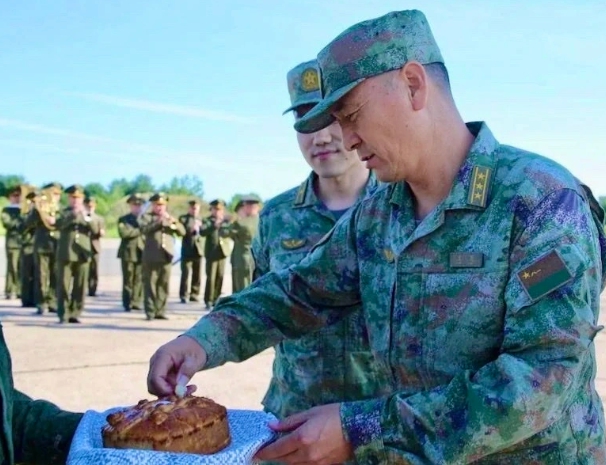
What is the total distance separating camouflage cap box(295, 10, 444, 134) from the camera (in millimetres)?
1926

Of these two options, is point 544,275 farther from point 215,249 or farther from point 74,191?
point 215,249

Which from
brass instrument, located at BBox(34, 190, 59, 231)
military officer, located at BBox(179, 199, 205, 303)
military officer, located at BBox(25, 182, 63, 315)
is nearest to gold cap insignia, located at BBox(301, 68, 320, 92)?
military officer, located at BBox(25, 182, 63, 315)

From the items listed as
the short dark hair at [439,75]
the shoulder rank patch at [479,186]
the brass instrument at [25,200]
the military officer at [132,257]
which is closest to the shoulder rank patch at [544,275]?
the shoulder rank patch at [479,186]

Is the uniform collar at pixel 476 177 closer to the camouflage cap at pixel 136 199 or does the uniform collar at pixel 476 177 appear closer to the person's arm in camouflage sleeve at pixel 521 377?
the person's arm in camouflage sleeve at pixel 521 377

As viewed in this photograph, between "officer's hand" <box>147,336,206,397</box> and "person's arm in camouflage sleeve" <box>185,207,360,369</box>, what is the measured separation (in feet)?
0.18

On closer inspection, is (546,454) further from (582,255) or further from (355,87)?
(355,87)

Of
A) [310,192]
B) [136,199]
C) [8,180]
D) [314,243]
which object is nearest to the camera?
[314,243]

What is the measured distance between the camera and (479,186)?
6.50 feet

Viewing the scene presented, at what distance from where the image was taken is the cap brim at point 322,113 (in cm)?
195

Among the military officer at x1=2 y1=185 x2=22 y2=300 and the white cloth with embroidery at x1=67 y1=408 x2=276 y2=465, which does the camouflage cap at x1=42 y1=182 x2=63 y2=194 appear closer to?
the military officer at x1=2 y1=185 x2=22 y2=300

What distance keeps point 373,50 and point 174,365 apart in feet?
3.25

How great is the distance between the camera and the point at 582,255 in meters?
1.75

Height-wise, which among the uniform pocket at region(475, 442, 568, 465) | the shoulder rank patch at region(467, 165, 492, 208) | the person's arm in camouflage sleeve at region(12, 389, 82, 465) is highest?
the shoulder rank patch at region(467, 165, 492, 208)

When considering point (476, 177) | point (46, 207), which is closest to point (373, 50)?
point (476, 177)
